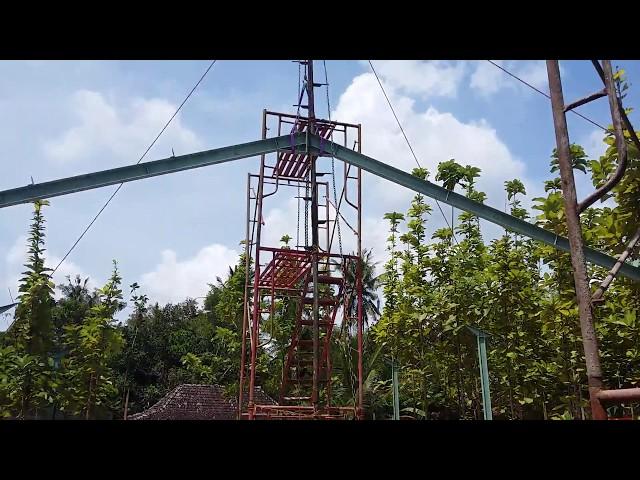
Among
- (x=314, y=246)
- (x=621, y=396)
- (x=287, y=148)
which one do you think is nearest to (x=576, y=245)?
(x=621, y=396)

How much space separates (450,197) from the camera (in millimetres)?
10938

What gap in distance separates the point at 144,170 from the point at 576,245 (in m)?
7.30

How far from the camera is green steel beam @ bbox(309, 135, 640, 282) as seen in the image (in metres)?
10.1

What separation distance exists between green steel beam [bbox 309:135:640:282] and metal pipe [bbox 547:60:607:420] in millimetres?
5156

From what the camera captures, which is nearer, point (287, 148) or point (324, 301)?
point (287, 148)

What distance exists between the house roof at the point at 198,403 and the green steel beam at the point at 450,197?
504 inches

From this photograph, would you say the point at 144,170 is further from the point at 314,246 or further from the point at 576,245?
the point at 576,245

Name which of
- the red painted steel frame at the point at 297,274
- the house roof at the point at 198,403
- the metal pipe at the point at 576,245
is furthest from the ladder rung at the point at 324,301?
the house roof at the point at 198,403

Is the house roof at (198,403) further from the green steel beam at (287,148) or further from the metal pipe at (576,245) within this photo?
the metal pipe at (576,245)

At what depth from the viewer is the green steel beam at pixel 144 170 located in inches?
328
